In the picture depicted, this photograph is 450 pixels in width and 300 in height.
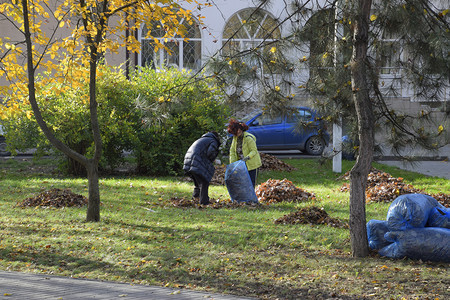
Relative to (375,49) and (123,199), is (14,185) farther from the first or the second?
(375,49)

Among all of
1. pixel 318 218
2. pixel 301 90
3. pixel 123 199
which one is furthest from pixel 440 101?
pixel 123 199

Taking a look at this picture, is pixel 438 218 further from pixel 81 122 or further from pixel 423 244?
pixel 81 122

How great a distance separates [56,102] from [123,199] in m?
4.65

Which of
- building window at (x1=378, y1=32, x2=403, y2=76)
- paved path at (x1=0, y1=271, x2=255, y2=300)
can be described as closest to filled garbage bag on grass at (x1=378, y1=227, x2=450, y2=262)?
building window at (x1=378, y1=32, x2=403, y2=76)

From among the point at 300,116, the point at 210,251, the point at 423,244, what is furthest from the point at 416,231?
the point at 210,251

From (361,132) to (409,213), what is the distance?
1060mm

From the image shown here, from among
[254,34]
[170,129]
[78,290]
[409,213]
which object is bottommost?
[78,290]

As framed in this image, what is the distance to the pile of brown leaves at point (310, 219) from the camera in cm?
848

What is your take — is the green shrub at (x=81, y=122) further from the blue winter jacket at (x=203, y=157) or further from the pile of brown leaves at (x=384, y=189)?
the pile of brown leaves at (x=384, y=189)

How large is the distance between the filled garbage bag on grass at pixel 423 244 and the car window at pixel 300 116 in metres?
1.79

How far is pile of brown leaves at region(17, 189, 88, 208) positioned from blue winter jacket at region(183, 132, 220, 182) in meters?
1.98

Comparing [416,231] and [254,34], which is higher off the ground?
[254,34]

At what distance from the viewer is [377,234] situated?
6887 millimetres

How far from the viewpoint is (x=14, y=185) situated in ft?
41.6
